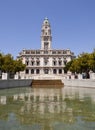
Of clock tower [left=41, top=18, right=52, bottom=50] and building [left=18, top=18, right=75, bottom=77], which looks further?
clock tower [left=41, top=18, right=52, bottom=50]

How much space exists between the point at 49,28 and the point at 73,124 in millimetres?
125699

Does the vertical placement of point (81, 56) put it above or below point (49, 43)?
below

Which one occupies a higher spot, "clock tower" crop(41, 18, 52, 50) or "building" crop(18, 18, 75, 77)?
"clock tower" crop(41, 18, 52, 50)

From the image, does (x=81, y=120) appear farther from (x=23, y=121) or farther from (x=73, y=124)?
(x=23, y=121)

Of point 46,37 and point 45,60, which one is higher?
point 46,37

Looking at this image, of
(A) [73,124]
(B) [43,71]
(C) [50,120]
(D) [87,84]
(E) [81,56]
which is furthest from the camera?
(B) [43,71]

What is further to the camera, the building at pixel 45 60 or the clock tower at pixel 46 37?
the clock tower at pixel 46 37

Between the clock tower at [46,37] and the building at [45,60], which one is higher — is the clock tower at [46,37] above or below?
above

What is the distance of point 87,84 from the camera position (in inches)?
2062

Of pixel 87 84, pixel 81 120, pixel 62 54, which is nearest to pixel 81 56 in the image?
pixel 87 84

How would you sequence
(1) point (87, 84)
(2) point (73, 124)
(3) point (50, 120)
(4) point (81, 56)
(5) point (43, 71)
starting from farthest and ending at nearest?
(5) point (43, 71) → (4) point (81, 56) → (1) point (87, 84) → (3) point (50, 120) → (2) point (73, 124)

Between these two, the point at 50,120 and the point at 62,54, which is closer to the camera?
the point at 50,120

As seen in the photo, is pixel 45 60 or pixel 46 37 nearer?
pixel 45 60

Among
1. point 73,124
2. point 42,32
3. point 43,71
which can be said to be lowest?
point 73,124
